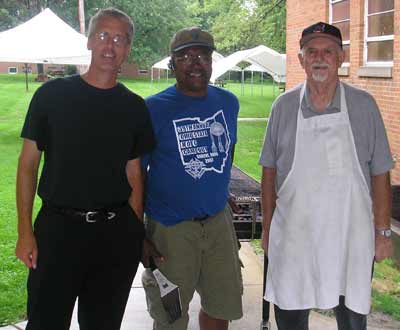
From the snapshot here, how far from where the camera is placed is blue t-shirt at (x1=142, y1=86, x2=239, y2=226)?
2846 mm

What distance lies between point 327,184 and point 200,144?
68 centimetres

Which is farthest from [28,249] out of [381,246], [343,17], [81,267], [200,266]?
[343,17]

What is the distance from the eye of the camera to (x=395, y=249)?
5090 millimetres

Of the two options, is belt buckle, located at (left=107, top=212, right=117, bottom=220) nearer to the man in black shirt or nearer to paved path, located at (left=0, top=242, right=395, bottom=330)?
the man in black shirt

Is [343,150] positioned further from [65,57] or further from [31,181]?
[65,57]

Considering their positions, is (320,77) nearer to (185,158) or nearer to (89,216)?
(185,158)

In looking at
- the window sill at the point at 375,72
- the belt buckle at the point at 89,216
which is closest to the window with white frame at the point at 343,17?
Result: the window sill at the point at 375,72

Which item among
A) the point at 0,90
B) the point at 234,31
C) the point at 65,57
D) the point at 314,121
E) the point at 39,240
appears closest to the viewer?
the point at 39,240

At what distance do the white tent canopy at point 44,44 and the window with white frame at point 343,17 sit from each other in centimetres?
628

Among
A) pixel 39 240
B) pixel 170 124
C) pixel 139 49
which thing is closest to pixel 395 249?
pixel 170 124

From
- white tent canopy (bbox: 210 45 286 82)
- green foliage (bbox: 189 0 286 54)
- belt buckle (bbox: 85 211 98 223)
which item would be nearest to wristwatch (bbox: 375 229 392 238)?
belt buckle (bbox: 85 211 98 223)

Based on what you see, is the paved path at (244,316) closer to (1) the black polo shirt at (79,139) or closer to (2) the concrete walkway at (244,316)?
(2) the concrete walkway at (244,316)

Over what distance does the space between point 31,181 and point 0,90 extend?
29635 mm

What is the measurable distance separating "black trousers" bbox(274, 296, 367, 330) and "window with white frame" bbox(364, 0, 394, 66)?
24.0 ft
